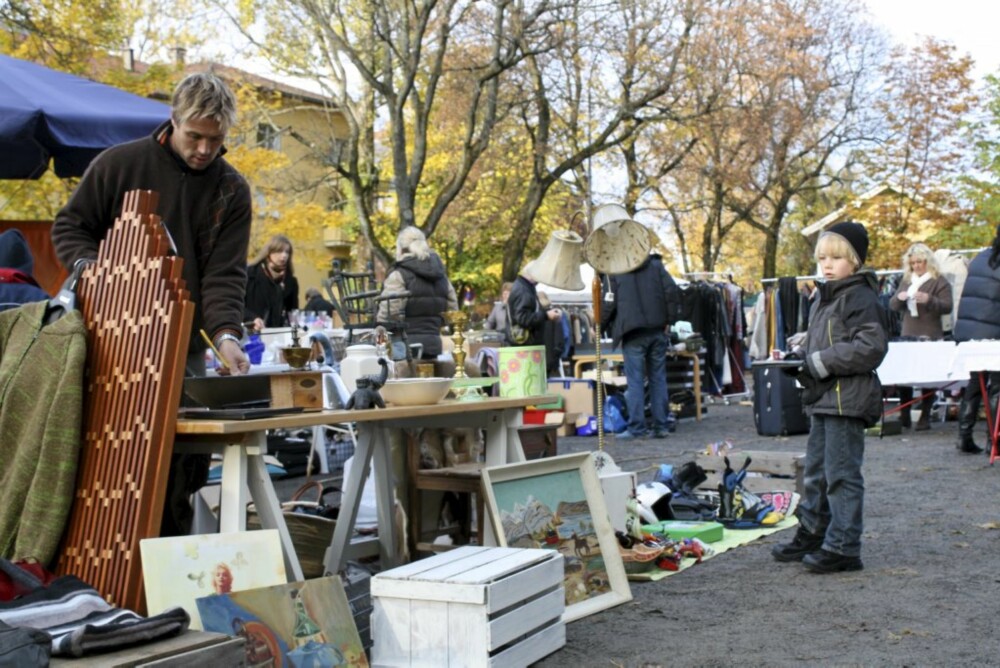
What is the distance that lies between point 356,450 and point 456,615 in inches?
53.8

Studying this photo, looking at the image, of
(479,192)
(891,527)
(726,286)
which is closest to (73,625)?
(891,527)

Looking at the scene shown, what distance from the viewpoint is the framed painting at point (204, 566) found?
3031mm

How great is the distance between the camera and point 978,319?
384 inches

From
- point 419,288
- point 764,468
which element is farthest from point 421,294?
point 764,468

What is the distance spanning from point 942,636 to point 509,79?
23.4 metres

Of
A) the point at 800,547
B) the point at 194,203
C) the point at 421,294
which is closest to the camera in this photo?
the point at 194,203

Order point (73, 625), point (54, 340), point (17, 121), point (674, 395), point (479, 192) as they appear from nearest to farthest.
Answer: point (73, 625), point (54, 340), point (17, 121), point (674, 395), point (479, 192)

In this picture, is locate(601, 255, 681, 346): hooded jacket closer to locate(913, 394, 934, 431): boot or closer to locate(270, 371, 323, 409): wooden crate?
locate(913, 394, 934, 431): boot

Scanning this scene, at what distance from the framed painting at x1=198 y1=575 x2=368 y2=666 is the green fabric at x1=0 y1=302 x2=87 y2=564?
2.05 feet

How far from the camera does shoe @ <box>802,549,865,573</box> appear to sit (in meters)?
5.22

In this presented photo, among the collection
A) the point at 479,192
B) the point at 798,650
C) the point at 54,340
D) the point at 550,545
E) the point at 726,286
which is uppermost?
the point at 479,192

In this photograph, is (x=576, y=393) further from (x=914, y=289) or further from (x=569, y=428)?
(x=914, y=289)

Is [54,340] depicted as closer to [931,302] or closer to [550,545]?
[550,545]

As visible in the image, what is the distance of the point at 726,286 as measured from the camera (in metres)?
17.4
